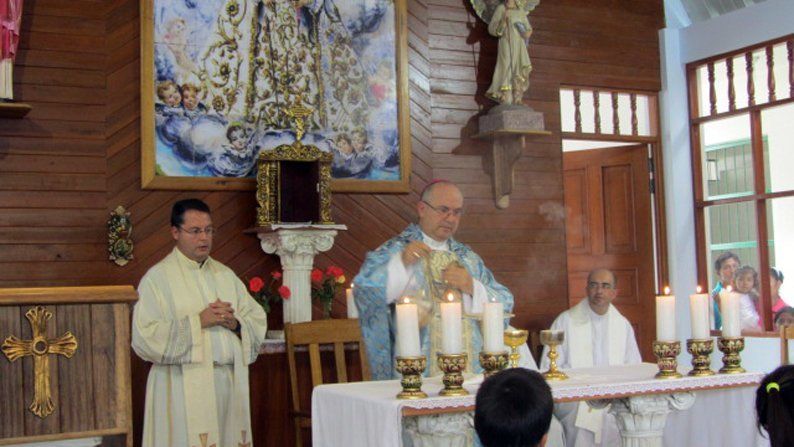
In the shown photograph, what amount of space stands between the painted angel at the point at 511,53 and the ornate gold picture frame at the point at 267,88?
0.67 metres

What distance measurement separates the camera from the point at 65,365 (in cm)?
260

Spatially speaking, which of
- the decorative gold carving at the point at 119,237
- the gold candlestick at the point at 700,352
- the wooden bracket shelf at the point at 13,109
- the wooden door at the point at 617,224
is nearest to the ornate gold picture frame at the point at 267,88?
the decorative gold carving at the point at 119,237

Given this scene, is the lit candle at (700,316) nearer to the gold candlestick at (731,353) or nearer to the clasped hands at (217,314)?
the gold candlestick at (731,353)

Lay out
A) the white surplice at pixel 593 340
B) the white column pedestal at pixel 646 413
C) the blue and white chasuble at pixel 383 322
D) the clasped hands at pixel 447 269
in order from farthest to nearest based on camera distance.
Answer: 1. the white surplice at pixel 593 340
2. the blue and white chasuble at pixel 383 322
3. the clasped hands at pixel 447 269
4. the white column pedestal at pixel 646 413

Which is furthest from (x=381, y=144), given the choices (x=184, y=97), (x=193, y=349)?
(x=193, y=349)

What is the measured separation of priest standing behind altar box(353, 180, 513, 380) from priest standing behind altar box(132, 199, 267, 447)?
89 centimetres

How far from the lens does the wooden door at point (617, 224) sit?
8.45 meters

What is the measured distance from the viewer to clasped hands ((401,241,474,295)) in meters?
4.77

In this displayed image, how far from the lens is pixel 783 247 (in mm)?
7887

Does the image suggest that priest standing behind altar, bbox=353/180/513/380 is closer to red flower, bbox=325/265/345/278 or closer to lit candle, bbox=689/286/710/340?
lit candle, bbox=689/286/710/340

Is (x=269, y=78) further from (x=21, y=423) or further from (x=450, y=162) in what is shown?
(x=21, y=423)

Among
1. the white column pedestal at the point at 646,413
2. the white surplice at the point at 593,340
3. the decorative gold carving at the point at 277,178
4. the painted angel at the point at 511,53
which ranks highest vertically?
the painted angel at the point at 511,53

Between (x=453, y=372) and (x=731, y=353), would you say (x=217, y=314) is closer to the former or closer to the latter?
(x=453, y=372)

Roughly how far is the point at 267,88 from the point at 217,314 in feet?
7.00
